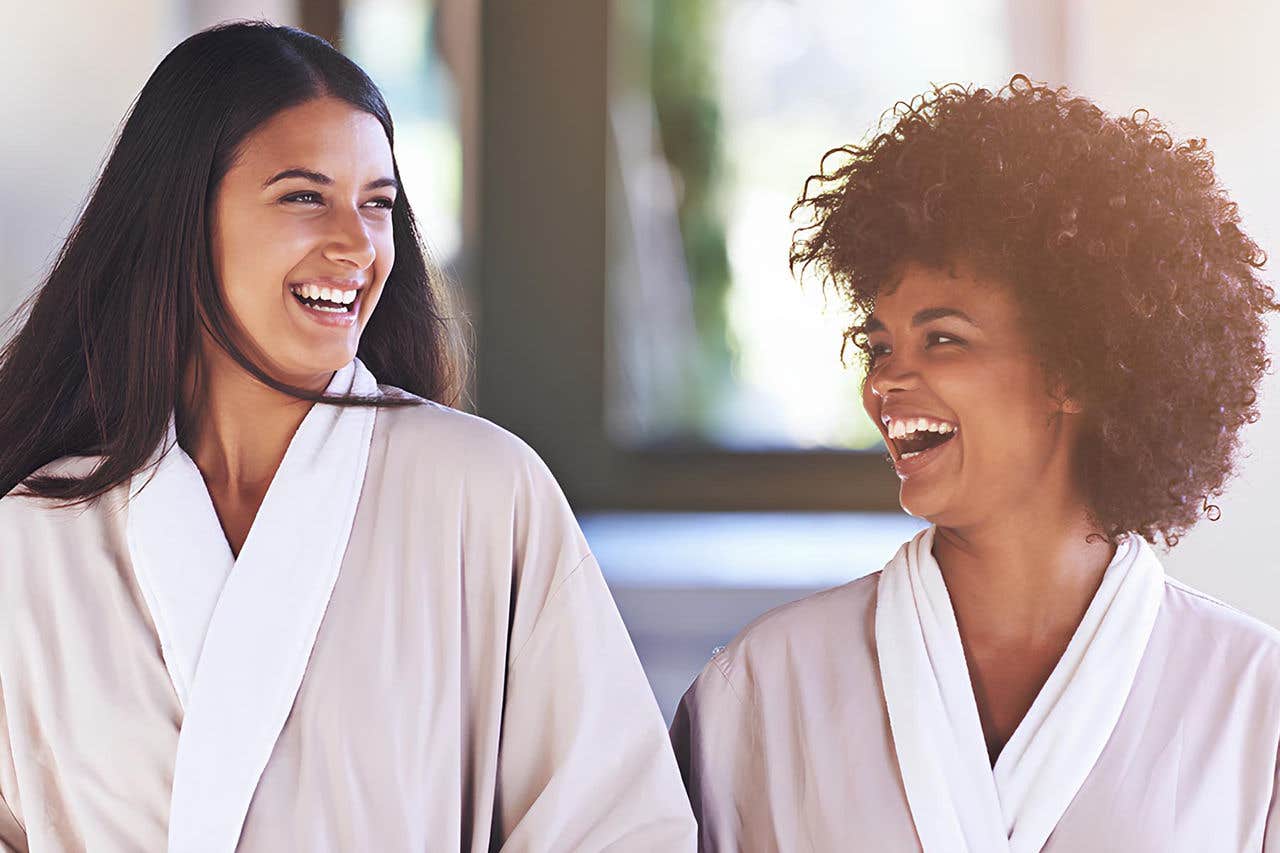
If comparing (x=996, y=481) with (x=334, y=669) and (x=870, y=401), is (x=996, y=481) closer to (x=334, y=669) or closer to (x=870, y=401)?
(x=870, y=401)

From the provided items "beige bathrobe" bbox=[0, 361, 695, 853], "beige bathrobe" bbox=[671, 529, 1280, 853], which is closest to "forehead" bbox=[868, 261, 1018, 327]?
"beige bathrobe" bbox=[671, 529, 1280, 853]

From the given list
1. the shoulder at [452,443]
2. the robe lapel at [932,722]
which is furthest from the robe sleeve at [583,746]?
the robe lapel at [932,722]

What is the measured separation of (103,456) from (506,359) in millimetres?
1239

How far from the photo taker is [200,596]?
144cm

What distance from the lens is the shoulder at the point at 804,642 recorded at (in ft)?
4.82

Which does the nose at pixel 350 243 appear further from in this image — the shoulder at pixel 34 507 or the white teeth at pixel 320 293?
the shoulder at pixel 34 507

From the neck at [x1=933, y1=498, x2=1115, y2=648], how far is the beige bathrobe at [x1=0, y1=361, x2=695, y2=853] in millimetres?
371

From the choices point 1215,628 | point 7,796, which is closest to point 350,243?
point 7,796

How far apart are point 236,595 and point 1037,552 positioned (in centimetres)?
80

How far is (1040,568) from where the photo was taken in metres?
1.43

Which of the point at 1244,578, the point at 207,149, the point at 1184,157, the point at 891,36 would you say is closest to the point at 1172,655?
the point at 1184,157

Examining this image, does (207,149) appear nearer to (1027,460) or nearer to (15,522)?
(15,522)

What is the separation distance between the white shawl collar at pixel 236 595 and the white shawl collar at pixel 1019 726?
0.58 m

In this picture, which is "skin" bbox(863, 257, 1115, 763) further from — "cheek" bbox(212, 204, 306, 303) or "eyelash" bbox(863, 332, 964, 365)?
"cheek" bbox(212, 204, 306, 303)
